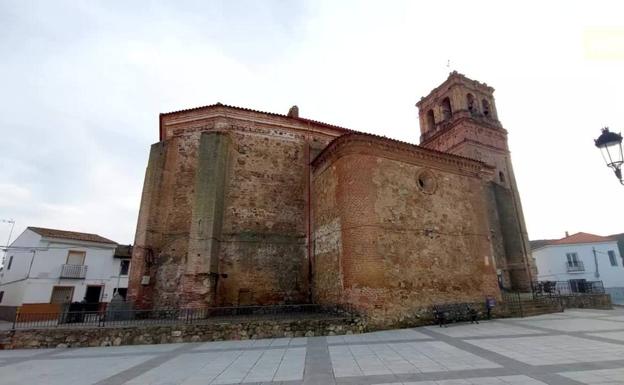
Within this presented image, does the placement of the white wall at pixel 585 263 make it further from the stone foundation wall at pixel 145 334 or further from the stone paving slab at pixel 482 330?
the stone foundation wall at pixel 145 334

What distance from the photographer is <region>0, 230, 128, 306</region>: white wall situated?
64.7ft

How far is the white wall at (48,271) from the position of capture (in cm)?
1973

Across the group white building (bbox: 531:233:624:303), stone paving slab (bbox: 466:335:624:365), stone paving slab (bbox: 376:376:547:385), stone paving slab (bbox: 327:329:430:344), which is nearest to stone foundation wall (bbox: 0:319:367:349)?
stone paving slab (bbox: 327:329:430:344)

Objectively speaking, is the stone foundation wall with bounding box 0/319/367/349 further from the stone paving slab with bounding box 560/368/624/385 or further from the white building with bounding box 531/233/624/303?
the white building with bounding box 531/233/624/303

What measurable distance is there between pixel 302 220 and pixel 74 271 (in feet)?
58.6

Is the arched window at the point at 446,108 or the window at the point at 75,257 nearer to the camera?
the window at the point at 75,257

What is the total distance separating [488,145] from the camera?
70.8 ft

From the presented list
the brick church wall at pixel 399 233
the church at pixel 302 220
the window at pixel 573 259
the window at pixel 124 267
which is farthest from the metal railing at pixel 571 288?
the window at pixel 124 267

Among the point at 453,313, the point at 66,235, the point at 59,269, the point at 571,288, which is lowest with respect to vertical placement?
the point at 453,313

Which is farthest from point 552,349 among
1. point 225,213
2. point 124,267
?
point 124,267

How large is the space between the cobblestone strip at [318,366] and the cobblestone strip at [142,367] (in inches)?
133

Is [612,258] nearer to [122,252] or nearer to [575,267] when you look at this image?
[575,267]

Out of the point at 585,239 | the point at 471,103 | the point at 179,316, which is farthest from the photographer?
the point at 585,239

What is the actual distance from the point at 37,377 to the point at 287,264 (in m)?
9.06
